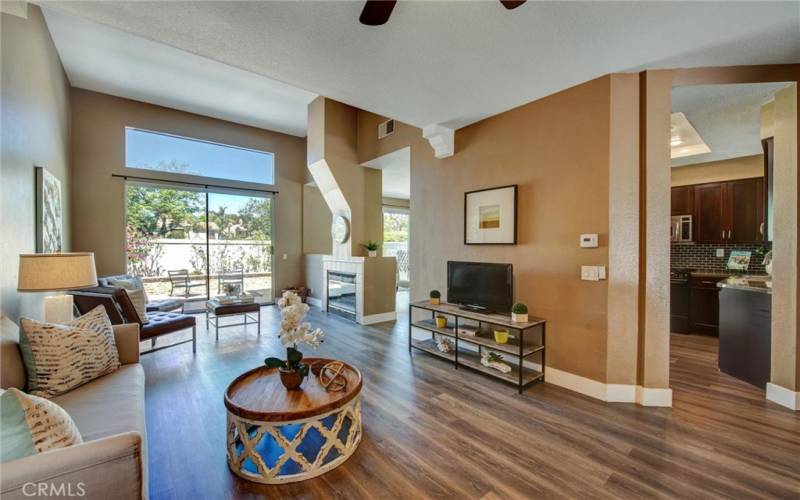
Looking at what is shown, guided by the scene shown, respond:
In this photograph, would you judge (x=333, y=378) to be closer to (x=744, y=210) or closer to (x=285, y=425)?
(x=285, y=425)

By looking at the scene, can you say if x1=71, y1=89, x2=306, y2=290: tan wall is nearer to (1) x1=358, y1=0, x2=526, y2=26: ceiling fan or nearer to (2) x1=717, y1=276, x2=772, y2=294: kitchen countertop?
(1) x1=358, y1=0, x2=526, y2=26: ceiling fan

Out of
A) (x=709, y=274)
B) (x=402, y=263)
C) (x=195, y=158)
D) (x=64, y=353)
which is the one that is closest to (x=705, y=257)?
(x=709, y=274)

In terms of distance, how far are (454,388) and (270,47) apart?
316 cm

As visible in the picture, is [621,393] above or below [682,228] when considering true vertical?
below

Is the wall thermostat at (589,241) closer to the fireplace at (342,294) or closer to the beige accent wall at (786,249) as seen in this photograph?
the beige accent wall at (786,249)

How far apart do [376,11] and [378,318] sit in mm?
4495

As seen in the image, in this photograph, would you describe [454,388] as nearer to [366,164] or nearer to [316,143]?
[366,164]

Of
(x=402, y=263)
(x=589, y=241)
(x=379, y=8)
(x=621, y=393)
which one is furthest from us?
(x=402, y=263)

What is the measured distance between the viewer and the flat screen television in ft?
10.8

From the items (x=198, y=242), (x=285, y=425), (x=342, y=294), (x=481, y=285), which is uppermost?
(x=198, y=242)

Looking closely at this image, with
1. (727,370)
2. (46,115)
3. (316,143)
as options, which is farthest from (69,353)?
(727,370)

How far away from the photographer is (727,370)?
10.8ft

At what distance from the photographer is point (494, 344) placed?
3182 mm

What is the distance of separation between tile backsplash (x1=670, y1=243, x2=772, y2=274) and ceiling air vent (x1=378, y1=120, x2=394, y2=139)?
5005mm
